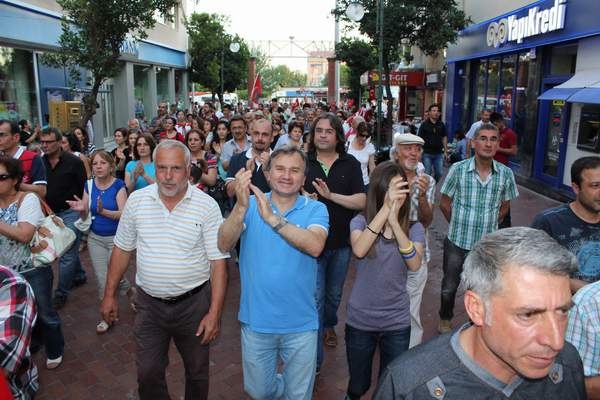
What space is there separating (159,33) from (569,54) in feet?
68.3

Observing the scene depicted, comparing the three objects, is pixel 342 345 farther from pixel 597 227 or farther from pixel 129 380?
pixel 597 227

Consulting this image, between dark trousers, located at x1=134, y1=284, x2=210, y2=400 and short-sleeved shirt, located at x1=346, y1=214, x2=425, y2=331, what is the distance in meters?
1.02

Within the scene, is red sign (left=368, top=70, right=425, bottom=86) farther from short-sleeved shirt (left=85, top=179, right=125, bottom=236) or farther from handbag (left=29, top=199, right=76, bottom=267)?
handbag (left=29, top=199, right=76, bottom=267)

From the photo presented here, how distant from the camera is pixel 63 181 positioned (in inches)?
206

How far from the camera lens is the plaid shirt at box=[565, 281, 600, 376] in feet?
7.13

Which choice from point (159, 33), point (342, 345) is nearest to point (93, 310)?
point (342, 345)

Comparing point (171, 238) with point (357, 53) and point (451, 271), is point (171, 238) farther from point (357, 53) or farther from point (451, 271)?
point (357, 53)

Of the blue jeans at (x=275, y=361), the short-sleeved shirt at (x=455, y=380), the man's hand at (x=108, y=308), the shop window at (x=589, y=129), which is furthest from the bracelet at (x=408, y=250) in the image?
the shop window at (x=589, y=129)

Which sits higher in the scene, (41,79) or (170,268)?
(41,79)

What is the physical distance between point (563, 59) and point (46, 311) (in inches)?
459

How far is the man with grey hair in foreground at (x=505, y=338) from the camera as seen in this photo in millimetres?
1456

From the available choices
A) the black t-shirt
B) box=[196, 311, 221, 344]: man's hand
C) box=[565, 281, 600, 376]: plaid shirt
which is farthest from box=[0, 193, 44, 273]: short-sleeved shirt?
the black t-shirt

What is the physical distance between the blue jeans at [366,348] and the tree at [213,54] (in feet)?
86.9

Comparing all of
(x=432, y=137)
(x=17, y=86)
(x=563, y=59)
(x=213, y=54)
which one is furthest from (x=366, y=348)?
(x=213, y=54)
